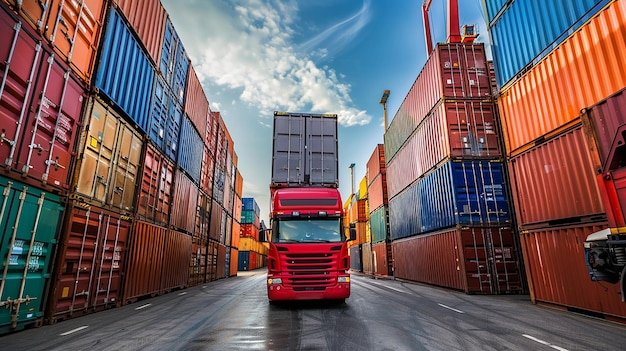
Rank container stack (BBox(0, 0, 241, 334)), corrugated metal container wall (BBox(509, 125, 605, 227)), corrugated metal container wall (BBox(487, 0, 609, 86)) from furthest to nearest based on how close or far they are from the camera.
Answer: corrugated metal container wall (BBox(487, 0, 609, 86))
corrugated metal container wall (BBox(509, 125, 605, 227))
container stack (BBox(0, 0, 241, 334))

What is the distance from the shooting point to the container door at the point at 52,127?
6.09m

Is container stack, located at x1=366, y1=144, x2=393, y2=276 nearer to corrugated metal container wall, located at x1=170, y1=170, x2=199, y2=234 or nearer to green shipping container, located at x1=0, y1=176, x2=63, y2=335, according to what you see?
corrugated metal container wall, located at x1=170, y1=170, x2=199, y2=234

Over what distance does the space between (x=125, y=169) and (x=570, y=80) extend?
44.9 ft

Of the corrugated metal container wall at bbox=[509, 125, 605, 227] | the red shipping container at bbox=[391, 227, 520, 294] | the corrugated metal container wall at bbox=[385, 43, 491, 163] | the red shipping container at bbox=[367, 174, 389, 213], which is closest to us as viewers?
the corrugated metal container wall at bbox=[509, 125, 605, 227]

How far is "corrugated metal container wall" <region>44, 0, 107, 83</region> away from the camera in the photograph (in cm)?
668

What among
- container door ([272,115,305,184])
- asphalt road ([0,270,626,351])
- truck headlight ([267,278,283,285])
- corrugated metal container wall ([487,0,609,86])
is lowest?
asphalt road ([0,270,626,351])

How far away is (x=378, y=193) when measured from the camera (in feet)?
89.7

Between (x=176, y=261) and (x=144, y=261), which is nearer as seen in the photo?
(x=144, y=261)

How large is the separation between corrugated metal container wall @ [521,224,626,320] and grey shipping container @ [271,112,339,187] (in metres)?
6.80

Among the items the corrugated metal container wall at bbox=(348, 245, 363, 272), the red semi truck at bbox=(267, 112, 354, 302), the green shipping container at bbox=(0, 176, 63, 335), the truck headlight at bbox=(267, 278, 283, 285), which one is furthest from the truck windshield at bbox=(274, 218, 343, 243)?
the corrugated metal container wall at bbox=(348, 245, 363, 272)

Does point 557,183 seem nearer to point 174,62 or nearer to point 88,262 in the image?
point 88,262

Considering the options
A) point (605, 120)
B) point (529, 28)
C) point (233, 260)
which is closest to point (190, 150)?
point (529, 28)

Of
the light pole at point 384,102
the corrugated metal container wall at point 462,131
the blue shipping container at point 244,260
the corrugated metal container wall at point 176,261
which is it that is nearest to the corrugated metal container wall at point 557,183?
the corrugated metal container wall at point 462,131

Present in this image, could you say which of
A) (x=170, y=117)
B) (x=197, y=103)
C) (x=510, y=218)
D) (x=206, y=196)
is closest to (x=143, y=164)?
(x=170, y=117)
